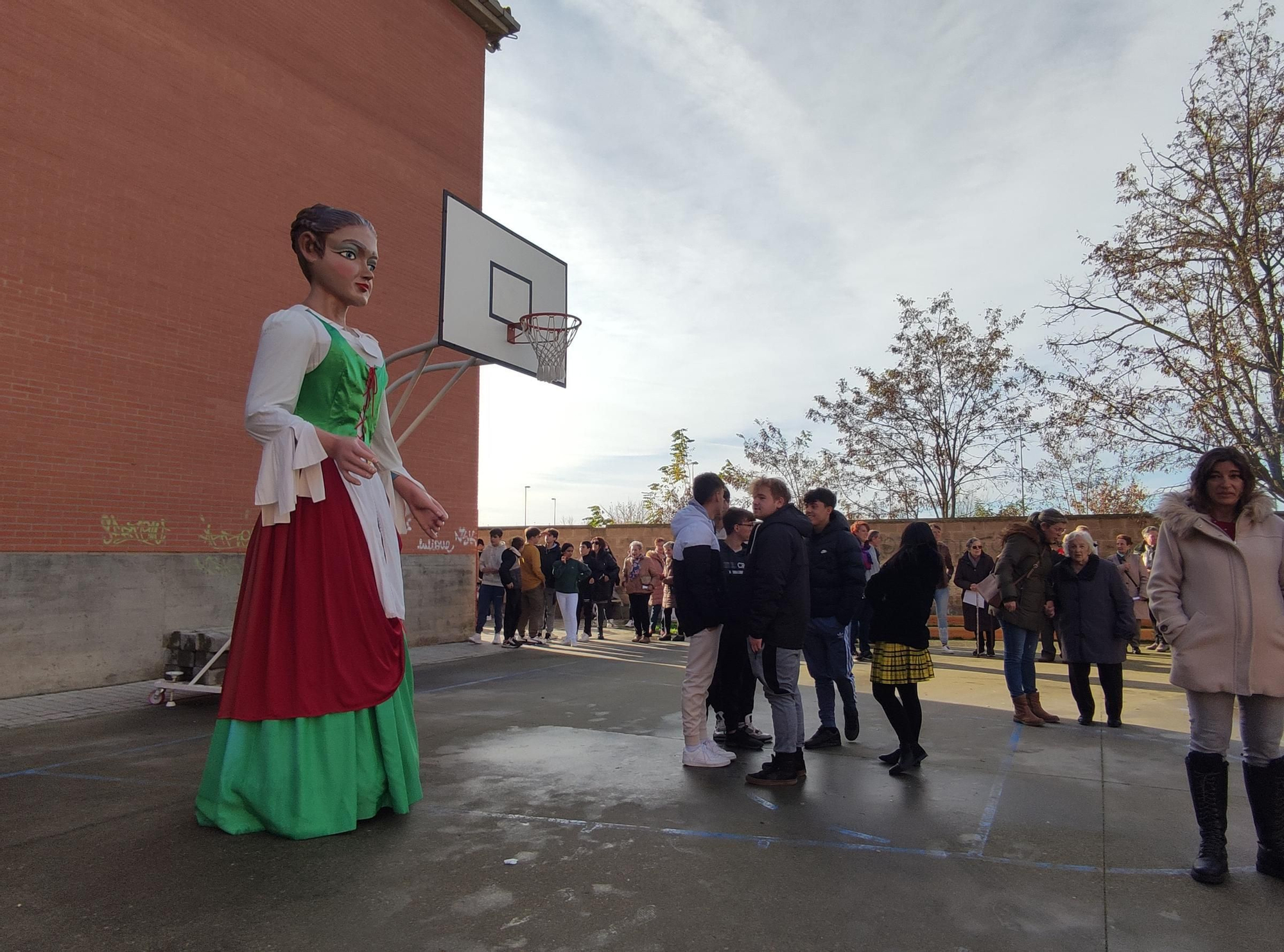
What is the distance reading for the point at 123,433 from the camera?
27.3ft

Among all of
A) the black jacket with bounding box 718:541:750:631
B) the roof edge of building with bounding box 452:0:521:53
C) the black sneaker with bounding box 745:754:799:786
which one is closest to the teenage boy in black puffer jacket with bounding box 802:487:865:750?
the black jacket with bounding box 718:541:750:631

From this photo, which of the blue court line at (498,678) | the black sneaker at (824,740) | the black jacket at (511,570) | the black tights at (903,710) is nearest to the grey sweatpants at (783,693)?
the black tights at (903,710)

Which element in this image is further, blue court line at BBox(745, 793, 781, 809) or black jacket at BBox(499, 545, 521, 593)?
black jacket at BBox(499, 545, 521, 593)

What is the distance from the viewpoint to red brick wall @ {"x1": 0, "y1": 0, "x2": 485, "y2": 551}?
7660mm

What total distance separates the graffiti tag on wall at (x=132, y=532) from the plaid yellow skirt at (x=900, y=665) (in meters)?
7.45

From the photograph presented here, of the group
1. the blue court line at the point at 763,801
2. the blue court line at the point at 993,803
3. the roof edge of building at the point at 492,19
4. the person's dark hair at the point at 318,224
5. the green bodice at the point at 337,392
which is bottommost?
the blue court line at the point at 993,803

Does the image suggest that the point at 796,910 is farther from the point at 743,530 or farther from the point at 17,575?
the point at 17,575

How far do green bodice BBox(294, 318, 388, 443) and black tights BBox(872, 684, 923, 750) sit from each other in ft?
11.8

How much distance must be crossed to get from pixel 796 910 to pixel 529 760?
8.40 ft

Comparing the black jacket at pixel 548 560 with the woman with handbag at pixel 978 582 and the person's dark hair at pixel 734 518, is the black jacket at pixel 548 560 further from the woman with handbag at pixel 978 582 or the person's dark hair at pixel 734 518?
the person's dark hair at pixel 734 518

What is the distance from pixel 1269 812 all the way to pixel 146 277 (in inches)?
397

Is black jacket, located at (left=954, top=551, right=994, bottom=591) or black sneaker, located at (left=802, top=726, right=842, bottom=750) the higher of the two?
black jacket, located at (left=954, top=551, right=994, bottom=591)

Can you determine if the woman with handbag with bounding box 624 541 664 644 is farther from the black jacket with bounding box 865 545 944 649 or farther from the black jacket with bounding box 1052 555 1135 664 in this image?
the black jacket with bounding box 865 545 944 649

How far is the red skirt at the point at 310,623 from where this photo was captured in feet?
11.5
